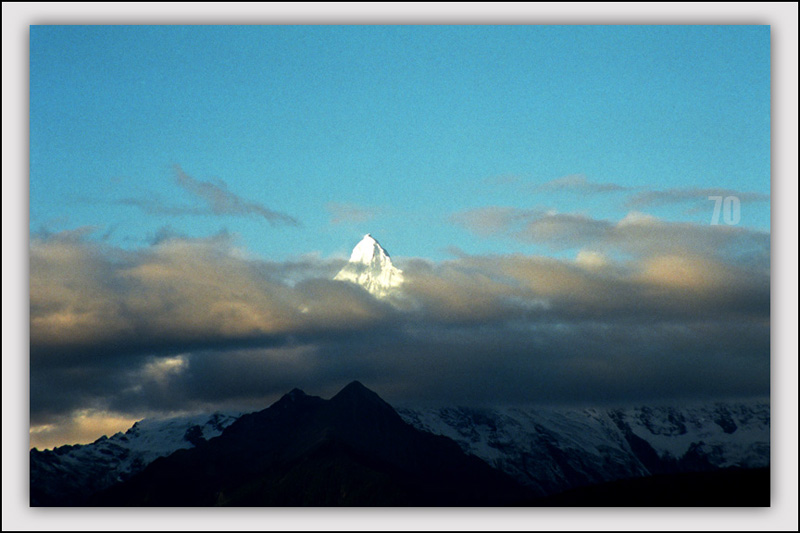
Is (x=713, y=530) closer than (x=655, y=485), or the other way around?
(x=713, y=530)

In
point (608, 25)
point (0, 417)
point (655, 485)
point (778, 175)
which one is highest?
point (608, 25)

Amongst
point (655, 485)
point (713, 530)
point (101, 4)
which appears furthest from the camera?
point (655, 485)

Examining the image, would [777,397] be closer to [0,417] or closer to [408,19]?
[408,19]

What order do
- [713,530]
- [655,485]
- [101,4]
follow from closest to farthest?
[713,530]
[101,4]
[655,485]

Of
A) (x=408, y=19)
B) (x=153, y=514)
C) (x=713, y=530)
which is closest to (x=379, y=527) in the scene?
(x=153, y=514)

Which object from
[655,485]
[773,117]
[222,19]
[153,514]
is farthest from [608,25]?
[655,485]

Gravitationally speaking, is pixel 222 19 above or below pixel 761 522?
above
